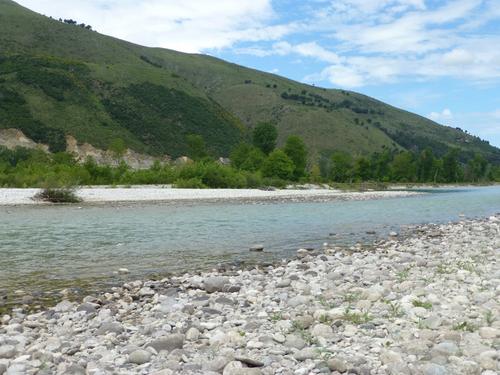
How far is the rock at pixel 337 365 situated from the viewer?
5.10 metres

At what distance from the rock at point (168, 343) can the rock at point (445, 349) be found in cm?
306

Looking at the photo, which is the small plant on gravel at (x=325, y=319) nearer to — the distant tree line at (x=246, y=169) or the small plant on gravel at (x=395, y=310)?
the small plant on gravel at (x=395, y=310)

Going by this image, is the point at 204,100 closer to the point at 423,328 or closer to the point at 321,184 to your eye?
the point at 321,184

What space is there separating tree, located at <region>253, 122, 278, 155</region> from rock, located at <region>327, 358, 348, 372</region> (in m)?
108

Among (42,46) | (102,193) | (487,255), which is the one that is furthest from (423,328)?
(42,46)

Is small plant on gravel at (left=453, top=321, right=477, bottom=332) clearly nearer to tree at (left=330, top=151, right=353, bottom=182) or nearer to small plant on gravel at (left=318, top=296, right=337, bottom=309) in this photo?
small plant on gravel at (left=318, top=296, right=337, bottom=309)

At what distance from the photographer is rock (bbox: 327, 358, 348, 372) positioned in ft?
16.7

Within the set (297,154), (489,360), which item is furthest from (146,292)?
(297,154)

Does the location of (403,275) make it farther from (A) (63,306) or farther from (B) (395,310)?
(A) (63,306)

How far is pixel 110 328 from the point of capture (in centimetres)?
694

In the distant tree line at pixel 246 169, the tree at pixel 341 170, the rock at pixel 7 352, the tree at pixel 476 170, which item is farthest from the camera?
the tree at pixel 476 170

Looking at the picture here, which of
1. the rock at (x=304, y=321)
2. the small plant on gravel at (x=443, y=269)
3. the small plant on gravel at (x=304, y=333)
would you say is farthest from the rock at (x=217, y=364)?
the small plant on gravel at (x=443, y=269)

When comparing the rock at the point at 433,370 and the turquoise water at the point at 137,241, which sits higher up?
the rock at the point at 433,370

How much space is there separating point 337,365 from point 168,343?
2.18 metres
